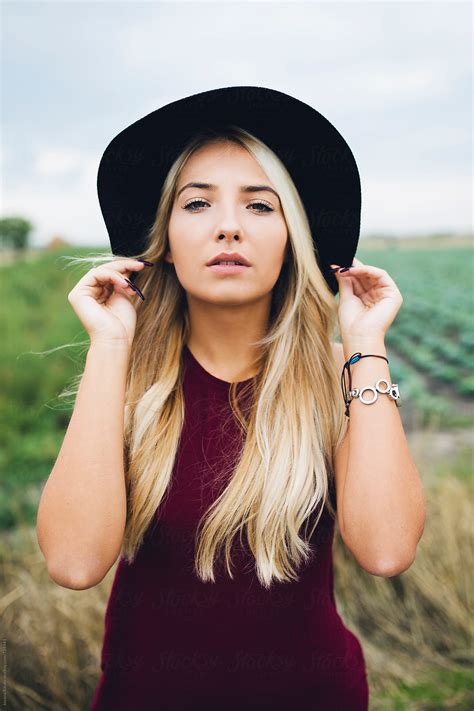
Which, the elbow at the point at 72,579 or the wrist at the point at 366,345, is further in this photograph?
the wrist at the point at 366,345

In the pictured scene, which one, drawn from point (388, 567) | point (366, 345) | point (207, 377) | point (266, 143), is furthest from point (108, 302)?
point (388, 567)

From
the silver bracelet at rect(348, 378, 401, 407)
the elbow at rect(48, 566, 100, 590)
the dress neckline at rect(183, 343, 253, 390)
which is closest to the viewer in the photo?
the elbow at rect(48, 566, 100, 590)

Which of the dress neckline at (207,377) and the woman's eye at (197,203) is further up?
the woman's eye at (197,203)

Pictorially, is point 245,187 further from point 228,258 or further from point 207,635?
point 207,635

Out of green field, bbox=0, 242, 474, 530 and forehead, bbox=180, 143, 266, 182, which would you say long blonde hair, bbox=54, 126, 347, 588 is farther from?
green field, bbox=0, 242, 474, 530

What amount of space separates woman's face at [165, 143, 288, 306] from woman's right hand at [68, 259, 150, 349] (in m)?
0.16

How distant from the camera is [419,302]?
13.8 metres

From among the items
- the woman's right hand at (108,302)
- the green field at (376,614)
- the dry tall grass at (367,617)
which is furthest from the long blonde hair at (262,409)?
the dry tall grass at (367,617)

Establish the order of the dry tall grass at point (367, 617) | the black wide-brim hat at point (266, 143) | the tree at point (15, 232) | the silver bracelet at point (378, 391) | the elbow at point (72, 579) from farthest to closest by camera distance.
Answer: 1. the tree at point (15, 232)
2. the dry tall grass at point (367, 617)
3. the black wide-brim hat at point (266, 143)
4. the silver bracelet at point (378, 391)
5. the elbow at point (72, 579)

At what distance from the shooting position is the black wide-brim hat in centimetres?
193

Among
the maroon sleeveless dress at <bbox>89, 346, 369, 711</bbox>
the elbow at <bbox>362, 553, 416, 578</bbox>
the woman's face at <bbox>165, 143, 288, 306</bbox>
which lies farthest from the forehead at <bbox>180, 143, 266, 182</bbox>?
the elbow at <bbox>362, 553, 416, 578</bbox>

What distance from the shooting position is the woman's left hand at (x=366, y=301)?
196 centimetres

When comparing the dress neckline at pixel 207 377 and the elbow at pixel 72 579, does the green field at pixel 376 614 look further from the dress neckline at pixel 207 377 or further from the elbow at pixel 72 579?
the elbow at pixel 72 579

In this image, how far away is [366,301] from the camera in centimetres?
211
